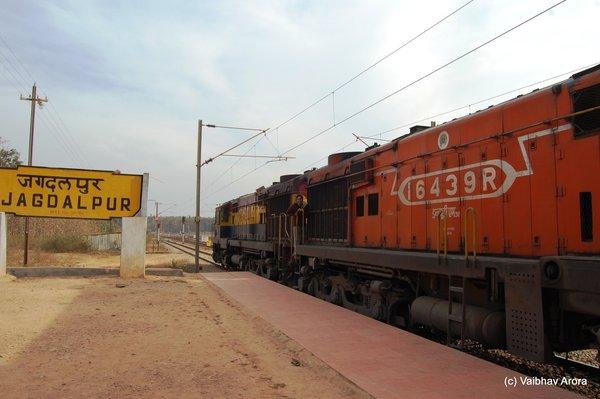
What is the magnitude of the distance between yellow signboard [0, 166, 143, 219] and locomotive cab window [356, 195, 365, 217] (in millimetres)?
10389

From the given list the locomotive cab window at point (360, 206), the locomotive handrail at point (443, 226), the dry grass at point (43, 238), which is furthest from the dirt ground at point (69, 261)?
the locomotive handrail at point (443, 226)

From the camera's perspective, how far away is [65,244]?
36906 mm

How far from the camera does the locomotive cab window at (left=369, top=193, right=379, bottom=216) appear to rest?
9.91 m

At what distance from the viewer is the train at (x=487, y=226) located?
5.29m

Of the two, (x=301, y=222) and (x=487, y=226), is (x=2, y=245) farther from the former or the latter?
(x=487, y=226)

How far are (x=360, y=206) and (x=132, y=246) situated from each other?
1040 cm

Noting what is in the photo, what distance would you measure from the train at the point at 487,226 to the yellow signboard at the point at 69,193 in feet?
31.8

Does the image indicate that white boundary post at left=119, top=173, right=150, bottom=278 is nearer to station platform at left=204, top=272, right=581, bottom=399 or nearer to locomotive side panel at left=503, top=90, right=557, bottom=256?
station platform at left=204, top=272, right=581, bottom=399

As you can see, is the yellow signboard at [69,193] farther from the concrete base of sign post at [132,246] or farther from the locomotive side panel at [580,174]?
the locomotive side panel at [580,174]

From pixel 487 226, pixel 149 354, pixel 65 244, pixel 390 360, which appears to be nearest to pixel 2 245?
pixel 149 354

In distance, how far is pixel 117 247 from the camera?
46.5 metres

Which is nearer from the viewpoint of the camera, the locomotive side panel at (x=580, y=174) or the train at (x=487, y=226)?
the locomotive side panel at (x=580, y=174)

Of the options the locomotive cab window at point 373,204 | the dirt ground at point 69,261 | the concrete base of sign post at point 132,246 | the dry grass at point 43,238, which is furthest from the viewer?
the dry grass at point 43,238

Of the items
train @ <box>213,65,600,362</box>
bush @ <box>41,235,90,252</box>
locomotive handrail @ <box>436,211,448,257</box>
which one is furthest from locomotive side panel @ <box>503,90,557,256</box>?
bush @ <box>41,235,90,252</box>
